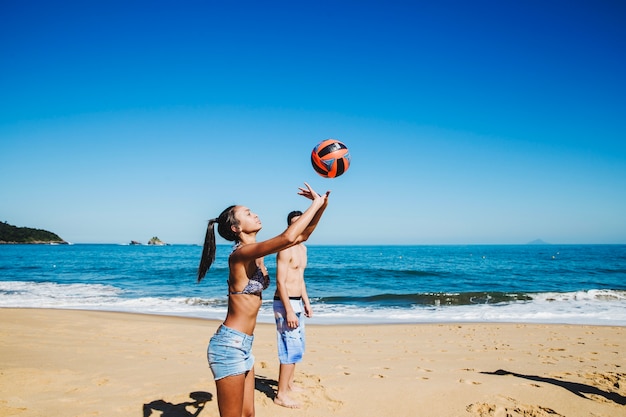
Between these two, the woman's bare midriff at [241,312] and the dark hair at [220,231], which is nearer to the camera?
the woman's bare midriff at [241,312]

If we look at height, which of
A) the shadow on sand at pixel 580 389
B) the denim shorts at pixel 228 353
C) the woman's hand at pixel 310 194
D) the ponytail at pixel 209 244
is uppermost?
the woman's hand at pixel 310 194

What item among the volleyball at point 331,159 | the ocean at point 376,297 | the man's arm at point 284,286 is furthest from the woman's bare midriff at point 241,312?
the ocean at point 376,297

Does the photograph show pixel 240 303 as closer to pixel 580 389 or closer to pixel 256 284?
pixel 256 284

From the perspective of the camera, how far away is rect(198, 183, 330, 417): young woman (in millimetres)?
2764

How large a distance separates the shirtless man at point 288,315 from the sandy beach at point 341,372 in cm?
34

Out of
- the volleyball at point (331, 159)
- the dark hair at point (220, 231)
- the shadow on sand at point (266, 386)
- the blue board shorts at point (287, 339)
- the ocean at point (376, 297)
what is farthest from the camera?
the ocean at point (376, 297)

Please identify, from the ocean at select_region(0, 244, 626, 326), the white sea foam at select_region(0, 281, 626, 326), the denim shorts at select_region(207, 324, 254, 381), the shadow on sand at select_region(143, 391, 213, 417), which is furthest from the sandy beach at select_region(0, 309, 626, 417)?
the ocean at select_region(0, 244, 626, 326)

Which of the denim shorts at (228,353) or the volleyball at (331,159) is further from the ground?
the volleyball at (331,159)

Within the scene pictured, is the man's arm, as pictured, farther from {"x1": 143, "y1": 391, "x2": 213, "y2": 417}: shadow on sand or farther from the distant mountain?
the distant mountain

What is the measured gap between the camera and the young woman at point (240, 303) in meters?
2.76

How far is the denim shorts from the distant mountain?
158226mm

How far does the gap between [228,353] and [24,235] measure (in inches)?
6451

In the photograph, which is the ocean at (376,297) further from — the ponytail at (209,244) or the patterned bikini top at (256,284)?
the patterned bikini top at (256,284)

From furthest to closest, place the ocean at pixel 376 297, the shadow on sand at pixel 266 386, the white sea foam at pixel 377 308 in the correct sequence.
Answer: the ocean at pixel 376 297
the white sea foam at pixel 377 308
the shadow on sand at pixel 266 386
